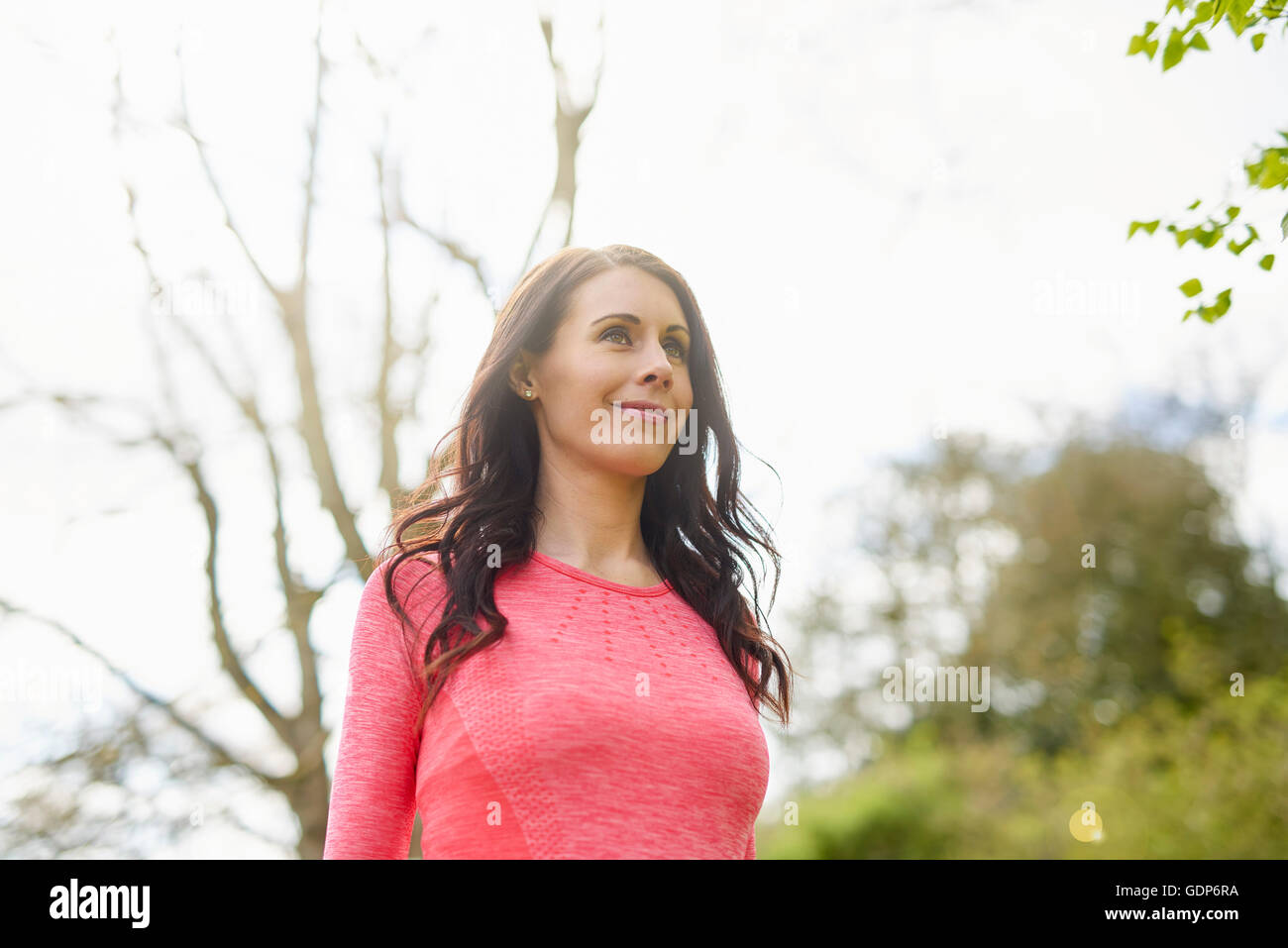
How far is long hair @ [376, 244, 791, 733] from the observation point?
79.6 inches

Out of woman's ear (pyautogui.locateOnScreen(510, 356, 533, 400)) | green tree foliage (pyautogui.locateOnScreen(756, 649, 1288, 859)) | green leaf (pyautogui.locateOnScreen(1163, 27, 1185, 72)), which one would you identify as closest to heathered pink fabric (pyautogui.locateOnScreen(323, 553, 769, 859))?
woman's ear (pyautogui.locateOnScreen(510, 356, 533, 400))

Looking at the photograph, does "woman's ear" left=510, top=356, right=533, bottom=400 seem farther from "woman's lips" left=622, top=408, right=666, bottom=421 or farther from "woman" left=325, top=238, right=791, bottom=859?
"woman's lips" left=622, top=408, right=666, bottom=421

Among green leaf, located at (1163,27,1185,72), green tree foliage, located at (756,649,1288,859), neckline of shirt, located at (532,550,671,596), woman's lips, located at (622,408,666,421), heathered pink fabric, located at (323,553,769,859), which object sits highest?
green leaf, located at (1163,27,1185,72)

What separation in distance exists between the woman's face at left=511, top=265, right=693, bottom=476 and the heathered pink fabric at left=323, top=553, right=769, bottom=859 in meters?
0.36

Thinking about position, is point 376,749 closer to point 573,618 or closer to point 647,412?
point 573,618

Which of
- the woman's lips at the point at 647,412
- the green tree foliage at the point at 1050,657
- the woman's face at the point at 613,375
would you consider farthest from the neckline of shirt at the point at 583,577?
the green tree foliage at the point at 1050,657

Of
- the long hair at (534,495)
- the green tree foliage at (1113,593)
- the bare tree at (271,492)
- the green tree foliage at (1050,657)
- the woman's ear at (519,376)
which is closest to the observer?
the long hair at (534,495)

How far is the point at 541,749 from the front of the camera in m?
1.69

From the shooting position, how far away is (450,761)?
172 cm

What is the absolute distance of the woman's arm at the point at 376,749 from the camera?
1702 millimetres

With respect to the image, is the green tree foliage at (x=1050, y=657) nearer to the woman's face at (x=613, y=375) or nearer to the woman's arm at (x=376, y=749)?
the woman's face at (x=613, y=375)

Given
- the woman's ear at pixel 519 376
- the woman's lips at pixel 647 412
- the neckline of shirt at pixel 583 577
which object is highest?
the woman's ear at pixel 519 376

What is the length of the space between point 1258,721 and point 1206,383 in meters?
7.16

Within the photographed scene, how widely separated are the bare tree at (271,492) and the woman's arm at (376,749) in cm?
523
